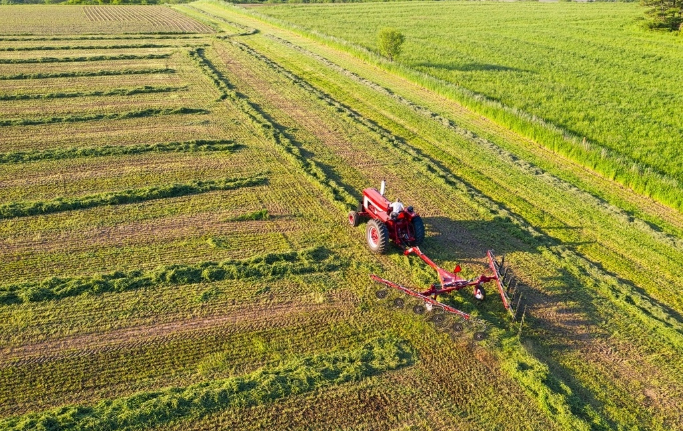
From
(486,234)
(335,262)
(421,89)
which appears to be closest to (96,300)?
(335,262)

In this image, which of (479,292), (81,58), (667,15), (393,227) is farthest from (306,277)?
(667,15)

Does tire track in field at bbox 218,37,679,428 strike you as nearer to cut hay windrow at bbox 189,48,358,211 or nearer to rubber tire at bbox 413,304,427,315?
rubber tire at bbox 413,304,427,315

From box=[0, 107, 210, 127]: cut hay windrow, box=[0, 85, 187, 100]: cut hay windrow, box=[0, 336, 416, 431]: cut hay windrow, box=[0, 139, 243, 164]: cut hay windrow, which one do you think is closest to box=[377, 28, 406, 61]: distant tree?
box=[0, 85, 187, 100]: cut hay windrow

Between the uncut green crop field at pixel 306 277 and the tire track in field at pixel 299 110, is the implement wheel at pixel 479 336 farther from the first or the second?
the tire track in field at pixel 299 110

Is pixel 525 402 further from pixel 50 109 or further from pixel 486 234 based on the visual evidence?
pixel 50 109

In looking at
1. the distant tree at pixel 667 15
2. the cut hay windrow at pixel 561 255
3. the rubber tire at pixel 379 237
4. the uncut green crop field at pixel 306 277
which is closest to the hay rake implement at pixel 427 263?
the rubber tire at pixel 379 237

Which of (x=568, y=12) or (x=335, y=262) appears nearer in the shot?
(x=335, y=262)
